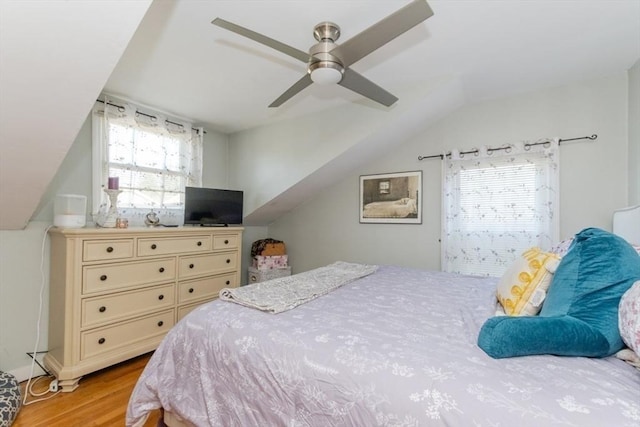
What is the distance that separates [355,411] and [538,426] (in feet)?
1.57

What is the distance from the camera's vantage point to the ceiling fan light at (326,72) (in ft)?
5.39

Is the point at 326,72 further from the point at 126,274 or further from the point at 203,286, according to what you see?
the point at 203,286

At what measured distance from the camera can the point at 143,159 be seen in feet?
10.1

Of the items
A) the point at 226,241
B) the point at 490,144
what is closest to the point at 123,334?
the point at 226,241

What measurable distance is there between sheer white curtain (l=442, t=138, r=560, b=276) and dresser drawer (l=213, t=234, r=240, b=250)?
2.22 meters

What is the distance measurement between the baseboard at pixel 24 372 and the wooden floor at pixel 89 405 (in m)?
0.06

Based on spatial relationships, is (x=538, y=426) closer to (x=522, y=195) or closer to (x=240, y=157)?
(x=522, y=195)

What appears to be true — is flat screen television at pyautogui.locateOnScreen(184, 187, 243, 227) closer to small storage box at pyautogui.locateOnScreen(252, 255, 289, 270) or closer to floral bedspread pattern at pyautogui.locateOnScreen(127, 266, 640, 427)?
small storage box at pyautogui.locateOnScreen(252, 255, 289, 270)

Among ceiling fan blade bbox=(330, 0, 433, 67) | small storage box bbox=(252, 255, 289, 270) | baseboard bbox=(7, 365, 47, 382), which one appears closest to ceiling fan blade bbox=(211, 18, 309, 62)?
ceiling fan blade bbox=(330, 0, 433, 67)

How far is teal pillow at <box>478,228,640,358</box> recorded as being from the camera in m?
0.97

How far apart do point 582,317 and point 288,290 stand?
52.5 inches

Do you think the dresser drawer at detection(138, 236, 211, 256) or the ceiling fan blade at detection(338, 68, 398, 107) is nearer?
the ceiling fan blade at detection(338, 68, 398, 107)

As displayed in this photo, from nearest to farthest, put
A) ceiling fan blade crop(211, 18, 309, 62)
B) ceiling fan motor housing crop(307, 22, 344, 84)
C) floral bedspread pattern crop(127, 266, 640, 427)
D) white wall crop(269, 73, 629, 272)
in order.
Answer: floral bedspread pattern crop(127, 266, 640, 427)
ceiling fan blade crop(211, 18, 309, 62)
ceiling fan motor housing crop(307, 22, 344, 84)
white wall crop(269, 73, 629, 272)

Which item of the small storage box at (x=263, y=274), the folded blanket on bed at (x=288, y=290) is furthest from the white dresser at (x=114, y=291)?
the folded blanket on bed at (x=288, y=290)
